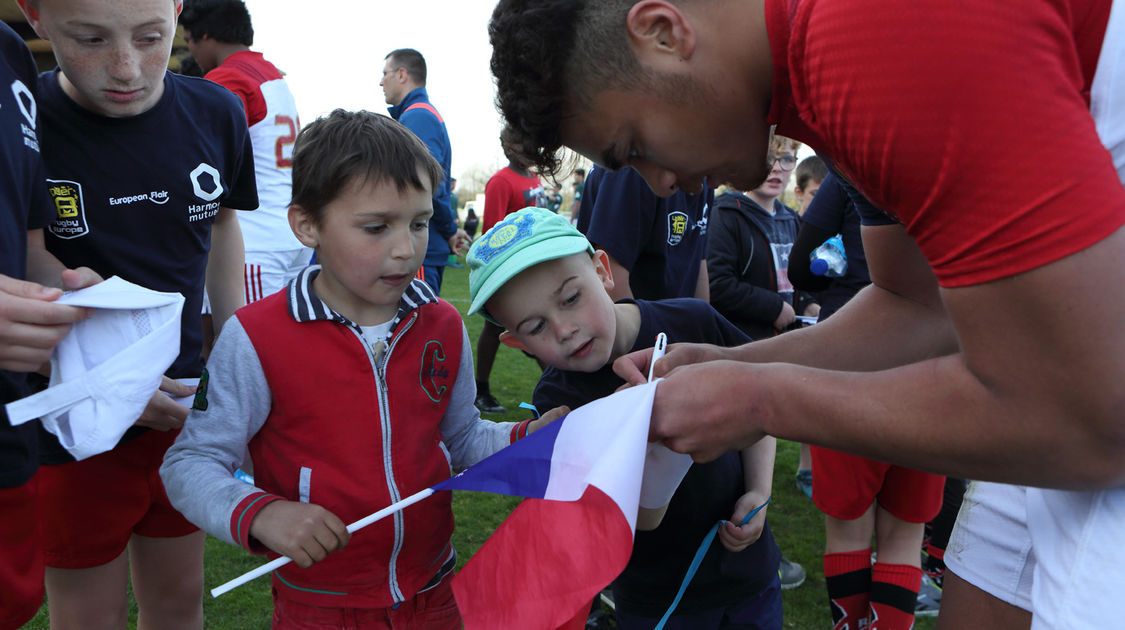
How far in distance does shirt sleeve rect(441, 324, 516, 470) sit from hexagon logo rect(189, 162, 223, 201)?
834mm

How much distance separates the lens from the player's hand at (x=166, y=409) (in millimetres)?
1945

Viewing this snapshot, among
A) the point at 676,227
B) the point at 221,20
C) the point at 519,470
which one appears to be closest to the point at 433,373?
the point at 519,470

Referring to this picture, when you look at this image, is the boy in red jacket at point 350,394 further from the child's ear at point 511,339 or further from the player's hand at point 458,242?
the player's hand at point 458,242

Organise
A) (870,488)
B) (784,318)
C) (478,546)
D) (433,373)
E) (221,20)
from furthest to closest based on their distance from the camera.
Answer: (784,318) < (221,20) < (478,546) < (870,488) < (433,373)

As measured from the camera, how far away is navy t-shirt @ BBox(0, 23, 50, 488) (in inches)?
61.9

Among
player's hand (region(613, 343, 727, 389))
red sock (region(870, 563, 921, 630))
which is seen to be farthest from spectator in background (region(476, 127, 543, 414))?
player's hand (region(613, 343, 727, 389))

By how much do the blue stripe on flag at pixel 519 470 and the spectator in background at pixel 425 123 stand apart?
3.66 m

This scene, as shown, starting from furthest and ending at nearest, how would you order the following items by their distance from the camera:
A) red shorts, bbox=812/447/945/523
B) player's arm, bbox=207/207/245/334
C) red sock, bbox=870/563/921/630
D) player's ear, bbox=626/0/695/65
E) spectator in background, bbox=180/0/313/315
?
spectator in background, bbox=180/0/313/315 → red shorts, bbox=812/447/945/523 → red sock, bbox=870/563/921/630 → player's arm, bbox=207/207/245/334 → player's ear, bbox=626/0/695/65

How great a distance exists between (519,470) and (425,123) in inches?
160

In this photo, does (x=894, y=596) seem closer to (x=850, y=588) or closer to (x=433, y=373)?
(x=850, y=588)

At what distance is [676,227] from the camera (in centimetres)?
330

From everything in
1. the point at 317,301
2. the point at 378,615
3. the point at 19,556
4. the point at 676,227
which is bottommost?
the point at 378,615

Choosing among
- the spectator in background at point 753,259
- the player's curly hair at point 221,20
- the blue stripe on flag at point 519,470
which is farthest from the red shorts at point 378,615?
the player's curly hair at point 221,20

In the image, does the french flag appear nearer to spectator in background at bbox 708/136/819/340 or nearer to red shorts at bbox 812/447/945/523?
red shorts at bbox 812/447/945/523
